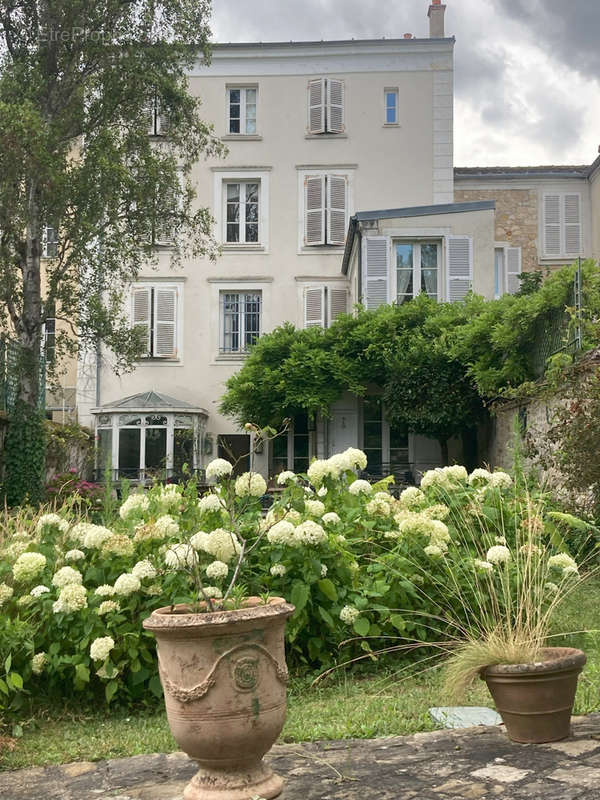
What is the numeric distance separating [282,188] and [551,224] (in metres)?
7.48

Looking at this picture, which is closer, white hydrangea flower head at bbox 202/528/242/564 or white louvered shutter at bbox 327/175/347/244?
white hydrangea flower head at bbox 202/528/242/564

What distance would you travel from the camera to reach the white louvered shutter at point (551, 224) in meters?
24.8

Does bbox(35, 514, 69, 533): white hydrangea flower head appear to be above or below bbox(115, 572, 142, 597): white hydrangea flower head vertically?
above

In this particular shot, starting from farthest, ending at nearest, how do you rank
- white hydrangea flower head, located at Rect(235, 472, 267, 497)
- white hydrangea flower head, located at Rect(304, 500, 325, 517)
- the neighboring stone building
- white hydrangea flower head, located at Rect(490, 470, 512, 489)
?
the neighboring stone building → white hydrangea flower head, located at Rect(490, 470, 512, 489) → white hydrangea flower head, located at Rect(304, 500, 325, 517) → white hydrangea flower head, located at Rect(235, 472, 267, 497)

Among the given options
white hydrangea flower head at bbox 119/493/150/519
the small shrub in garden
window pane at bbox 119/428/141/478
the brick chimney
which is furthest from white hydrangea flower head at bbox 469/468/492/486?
the brick chimney

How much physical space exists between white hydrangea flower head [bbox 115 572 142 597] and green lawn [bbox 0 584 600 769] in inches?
26.9

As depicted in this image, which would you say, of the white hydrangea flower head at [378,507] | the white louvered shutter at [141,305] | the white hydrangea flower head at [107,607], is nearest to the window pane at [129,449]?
the white louvered shutter at [141,305]

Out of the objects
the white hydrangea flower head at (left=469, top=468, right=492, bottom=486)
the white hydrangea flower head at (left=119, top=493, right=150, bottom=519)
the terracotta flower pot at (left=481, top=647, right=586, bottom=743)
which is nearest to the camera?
the terracotta flower pot at (left=481, top=647, right=586, bottom=743)

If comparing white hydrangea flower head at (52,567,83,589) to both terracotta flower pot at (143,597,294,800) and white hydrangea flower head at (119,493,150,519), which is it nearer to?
white hydrangea flower head at (119,493,150,519)

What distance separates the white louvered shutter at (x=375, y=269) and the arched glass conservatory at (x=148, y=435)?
5.55 meters

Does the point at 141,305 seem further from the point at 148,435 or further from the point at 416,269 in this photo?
the point at 416,269

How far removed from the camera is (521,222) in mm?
24938

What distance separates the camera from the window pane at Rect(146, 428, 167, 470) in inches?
885

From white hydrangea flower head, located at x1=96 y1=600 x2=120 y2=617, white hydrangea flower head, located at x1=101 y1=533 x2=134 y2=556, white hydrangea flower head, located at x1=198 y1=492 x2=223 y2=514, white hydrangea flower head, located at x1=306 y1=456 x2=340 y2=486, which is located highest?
white hydrangea flower head, located at x1=306 y1=456 x2=340 y2=486
